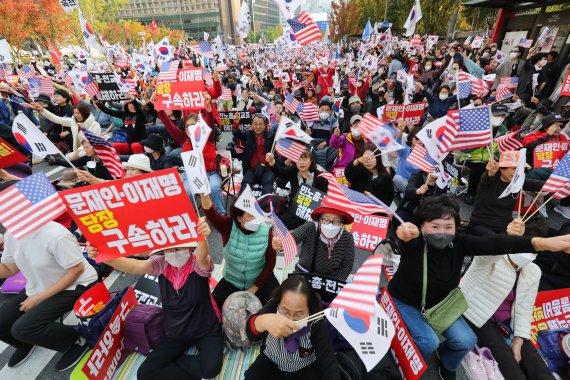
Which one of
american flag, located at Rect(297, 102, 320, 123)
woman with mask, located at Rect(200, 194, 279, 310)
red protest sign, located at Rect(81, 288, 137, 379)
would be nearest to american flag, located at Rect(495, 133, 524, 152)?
american flag, located at Rect(297, 102, 320, 123)

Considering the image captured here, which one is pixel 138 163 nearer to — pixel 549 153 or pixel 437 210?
pixel 437 210

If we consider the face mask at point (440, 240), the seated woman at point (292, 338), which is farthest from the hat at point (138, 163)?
the face mask at point (440, 240)

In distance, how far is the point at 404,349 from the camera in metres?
2.52

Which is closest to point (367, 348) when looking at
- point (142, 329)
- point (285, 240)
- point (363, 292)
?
point (363, 292)

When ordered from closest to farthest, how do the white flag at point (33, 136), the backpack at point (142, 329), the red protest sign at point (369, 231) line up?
the backpack at point (142, 329)
the white flag at point (33, 136)
the red protest sign at point (369, 231)

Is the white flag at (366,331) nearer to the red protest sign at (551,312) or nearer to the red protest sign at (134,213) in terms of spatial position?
the red protest sign at (134,213)

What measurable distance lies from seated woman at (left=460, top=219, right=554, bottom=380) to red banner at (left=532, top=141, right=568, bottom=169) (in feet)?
11.0

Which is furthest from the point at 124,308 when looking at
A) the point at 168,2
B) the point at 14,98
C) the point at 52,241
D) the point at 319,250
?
the point at 168,2

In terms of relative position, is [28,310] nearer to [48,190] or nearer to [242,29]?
[48,190]

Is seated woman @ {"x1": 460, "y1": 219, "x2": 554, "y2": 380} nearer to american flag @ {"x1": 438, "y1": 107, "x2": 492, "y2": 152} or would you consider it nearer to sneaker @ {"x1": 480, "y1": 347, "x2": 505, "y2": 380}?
sneaker @ {"x1": 480, "y1": 347, "x2": 505, "y2": 380}

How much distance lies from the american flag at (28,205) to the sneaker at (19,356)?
1.79 metres

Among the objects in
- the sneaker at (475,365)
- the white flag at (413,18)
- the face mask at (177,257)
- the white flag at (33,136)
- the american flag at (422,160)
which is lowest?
the sneaker at (475,365)

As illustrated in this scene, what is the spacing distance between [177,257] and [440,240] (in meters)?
2.29

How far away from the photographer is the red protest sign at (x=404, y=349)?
2391 millimetres
